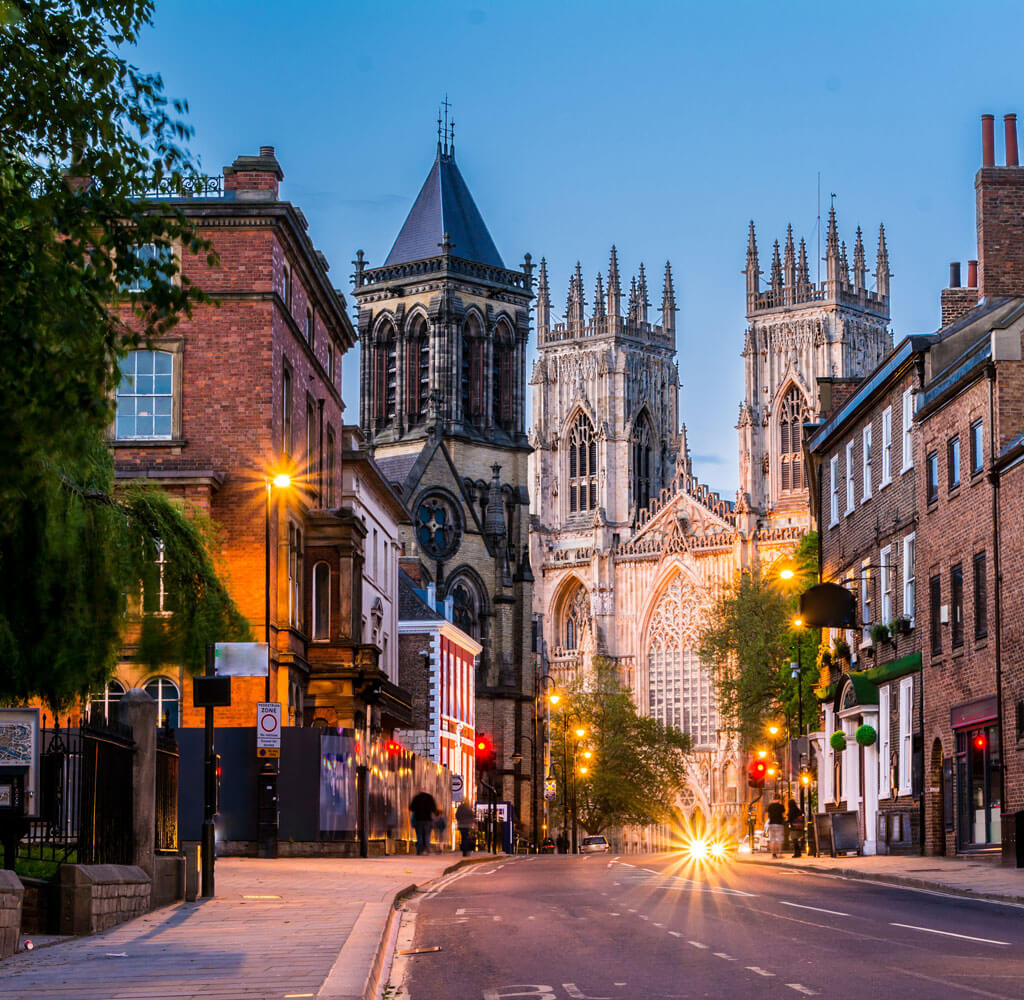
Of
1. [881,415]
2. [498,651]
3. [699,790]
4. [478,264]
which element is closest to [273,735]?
[881,415]

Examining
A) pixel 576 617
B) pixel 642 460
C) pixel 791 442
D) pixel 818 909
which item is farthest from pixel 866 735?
pixel 642 460

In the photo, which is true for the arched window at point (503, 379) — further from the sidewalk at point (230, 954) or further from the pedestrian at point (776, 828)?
the sidewalk at point (230, 954)

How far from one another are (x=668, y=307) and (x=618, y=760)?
2133 inches

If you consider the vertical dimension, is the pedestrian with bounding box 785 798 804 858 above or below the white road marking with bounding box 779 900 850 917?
below

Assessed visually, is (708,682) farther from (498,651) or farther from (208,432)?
(208,432)

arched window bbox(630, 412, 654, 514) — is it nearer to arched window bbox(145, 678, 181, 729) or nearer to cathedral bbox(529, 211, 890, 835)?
cathedral bbox(529, 211, 890, 835)

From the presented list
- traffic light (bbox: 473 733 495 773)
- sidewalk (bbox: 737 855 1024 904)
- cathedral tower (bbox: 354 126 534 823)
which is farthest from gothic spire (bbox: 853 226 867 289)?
sidewalk (bbox: 737 855 1024 904)

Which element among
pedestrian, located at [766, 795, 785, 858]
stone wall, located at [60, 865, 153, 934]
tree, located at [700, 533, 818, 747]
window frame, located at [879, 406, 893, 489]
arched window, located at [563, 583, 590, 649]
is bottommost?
pedestrian, located at [766, 795, 785, 858]

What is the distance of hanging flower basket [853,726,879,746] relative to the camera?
41000 mm

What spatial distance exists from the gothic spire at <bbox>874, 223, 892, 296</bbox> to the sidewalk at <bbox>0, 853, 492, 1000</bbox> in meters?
131

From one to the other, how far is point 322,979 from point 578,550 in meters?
132

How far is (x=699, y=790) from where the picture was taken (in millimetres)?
132375

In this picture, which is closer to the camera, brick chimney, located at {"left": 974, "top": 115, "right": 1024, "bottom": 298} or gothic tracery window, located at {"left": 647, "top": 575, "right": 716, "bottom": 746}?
brick chimney, located at {"left": 974, "top": 115, "right": 1024, "bottom": 298}

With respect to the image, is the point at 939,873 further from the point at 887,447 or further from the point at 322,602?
the point at 322,602
